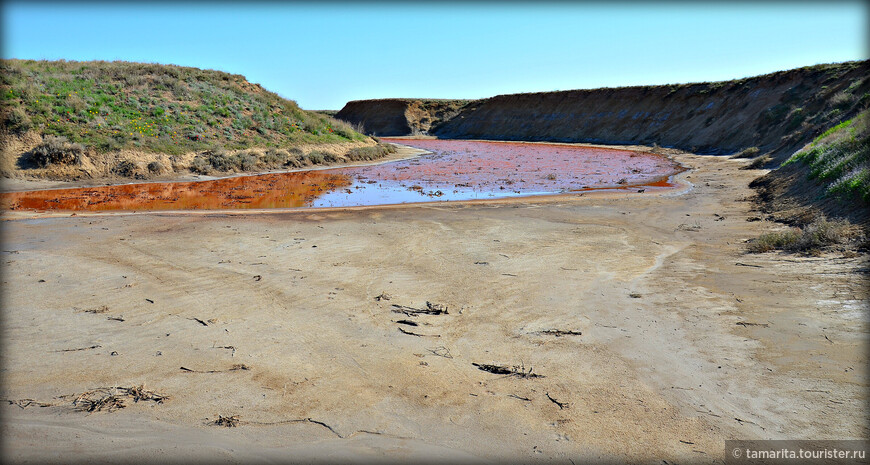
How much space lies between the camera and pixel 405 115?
77.5 m

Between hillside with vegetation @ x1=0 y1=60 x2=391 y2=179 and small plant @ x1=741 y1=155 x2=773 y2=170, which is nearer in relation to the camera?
hillside with vegetation @ x1=0 y1=60 x2=391 y2=179

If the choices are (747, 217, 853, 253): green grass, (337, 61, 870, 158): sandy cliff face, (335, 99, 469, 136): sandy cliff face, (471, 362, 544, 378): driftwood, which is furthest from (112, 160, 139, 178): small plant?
(335, 99, 469, 136): sandy cliff face

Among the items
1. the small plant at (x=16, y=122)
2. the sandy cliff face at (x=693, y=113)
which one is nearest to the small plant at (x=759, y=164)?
the sandy cliff face at (x=693, y=113)

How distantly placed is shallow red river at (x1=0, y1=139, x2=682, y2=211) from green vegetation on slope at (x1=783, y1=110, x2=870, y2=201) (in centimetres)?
593

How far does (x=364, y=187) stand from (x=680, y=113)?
125 ft

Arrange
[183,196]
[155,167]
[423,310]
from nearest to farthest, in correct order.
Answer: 1. [423,310]
2. [183,196]
3. [155,167]

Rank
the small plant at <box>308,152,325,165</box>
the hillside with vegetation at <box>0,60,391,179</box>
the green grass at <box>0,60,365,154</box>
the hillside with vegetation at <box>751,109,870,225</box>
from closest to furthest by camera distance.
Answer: the hillside with vegetation at <box>751,109,870,225</box> < the hillside with vegetation at <box>0,60,391,179</box> < the green grass at <box>0,60,365,154</box> < the small plant at <box>308,152,325,165</box>

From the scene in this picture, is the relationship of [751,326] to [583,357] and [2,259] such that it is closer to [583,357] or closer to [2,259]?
[583,357]

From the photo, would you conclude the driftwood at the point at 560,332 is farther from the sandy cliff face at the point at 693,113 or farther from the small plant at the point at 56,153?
the sandy cliff face at the point at 693,113

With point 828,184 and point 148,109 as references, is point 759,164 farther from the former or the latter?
point 148,109

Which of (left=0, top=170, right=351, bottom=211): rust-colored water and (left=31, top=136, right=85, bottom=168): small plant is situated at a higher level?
(left=31, top=136, right=85, bottom=168): small plant

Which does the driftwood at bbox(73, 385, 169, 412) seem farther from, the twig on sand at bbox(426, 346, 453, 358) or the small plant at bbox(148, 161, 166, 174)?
the small plant at bbox(148, 161, 166, 174)

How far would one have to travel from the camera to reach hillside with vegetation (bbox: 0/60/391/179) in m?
20.5

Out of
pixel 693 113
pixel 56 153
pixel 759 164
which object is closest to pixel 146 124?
pixel 56 153
